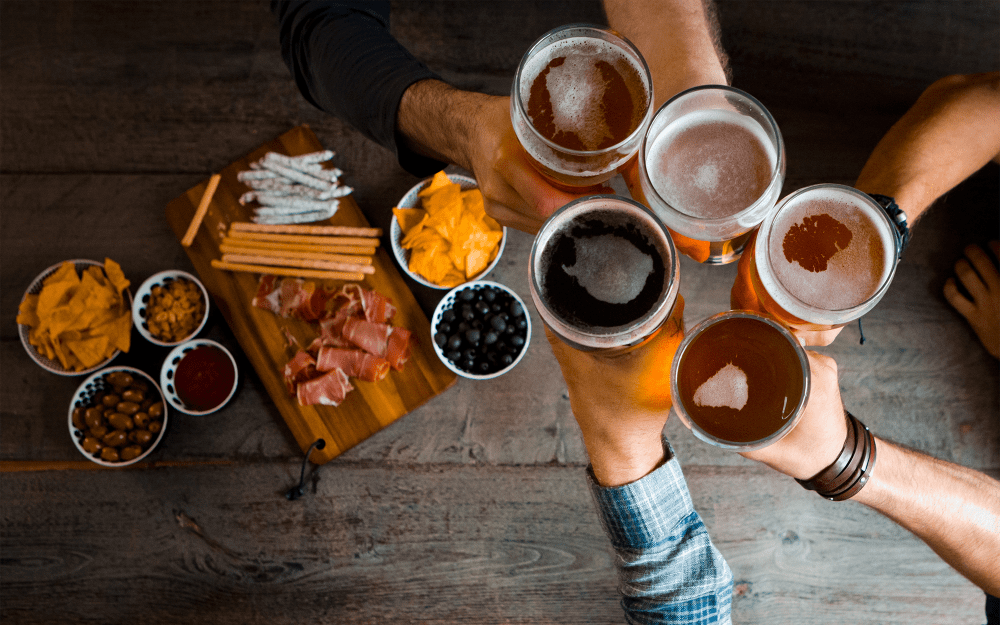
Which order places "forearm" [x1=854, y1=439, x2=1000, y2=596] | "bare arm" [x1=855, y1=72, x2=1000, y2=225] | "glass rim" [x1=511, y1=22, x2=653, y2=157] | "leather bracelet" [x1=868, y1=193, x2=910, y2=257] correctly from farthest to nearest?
"bare arm" [x1=855, y1=72, x2=1000, y2=225], "leather bracelet" [x1=868, y1=193, x2=910, y2=257], "forearm" [x1=854, y1=439, x2=1000, y2=596], "glass rim" [x1=511, y1=22, x2=653, y2=157]

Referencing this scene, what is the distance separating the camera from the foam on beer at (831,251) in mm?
846

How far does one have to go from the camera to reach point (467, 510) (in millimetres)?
1788

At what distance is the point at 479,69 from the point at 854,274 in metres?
1.41

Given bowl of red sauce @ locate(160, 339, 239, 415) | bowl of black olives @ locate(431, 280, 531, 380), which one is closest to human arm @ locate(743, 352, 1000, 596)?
bowl of black olives @ locate(431, 280, 531, 380)

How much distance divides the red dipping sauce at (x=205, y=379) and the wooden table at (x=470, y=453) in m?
0.10

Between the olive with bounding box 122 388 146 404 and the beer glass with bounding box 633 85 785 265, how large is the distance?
1614 millimetres

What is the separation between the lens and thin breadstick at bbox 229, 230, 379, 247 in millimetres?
1794

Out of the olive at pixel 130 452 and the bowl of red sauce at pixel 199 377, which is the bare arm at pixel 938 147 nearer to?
the bowl of red sauce at pixel 199 377

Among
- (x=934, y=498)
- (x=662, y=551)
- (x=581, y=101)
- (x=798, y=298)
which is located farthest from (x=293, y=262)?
(x=934, y=498)

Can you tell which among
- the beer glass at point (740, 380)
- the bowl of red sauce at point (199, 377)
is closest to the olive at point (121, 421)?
Answer: the bowl of red sauce at point (199, 377)

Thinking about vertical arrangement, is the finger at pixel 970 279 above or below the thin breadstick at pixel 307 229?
below

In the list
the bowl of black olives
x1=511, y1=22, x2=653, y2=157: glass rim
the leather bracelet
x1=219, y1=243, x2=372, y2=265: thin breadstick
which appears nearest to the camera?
x1=511, y1=22, x2=653, y2=157: glass rim

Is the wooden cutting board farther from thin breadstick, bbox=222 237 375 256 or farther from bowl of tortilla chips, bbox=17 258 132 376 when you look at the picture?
bowl of tortilla chips, bbox=17 258 132 376

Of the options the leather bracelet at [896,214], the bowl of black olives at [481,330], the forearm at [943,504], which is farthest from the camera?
the bowl of black olives at [481,330]
